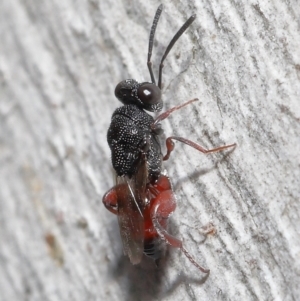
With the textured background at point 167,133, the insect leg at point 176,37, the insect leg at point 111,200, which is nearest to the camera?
the textured background at point 167,133

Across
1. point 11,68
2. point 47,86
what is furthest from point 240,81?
point 11,68

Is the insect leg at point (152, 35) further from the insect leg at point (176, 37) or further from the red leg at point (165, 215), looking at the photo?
the red leg at point (165, 215)

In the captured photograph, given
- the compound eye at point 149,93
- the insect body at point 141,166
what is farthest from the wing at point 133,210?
the compound eye at point 149,93

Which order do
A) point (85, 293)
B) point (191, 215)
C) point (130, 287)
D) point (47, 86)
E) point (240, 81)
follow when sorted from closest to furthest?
point (240, 81), point (191, 215), point (130, 287), point (85, 293), point (47, 86)

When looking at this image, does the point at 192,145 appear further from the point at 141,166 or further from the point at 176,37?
the point at 176,37

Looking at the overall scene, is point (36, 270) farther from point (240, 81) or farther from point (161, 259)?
point (240, 81)

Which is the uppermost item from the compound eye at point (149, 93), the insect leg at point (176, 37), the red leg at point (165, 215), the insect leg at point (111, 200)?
the insect leg at point (176, 37)
